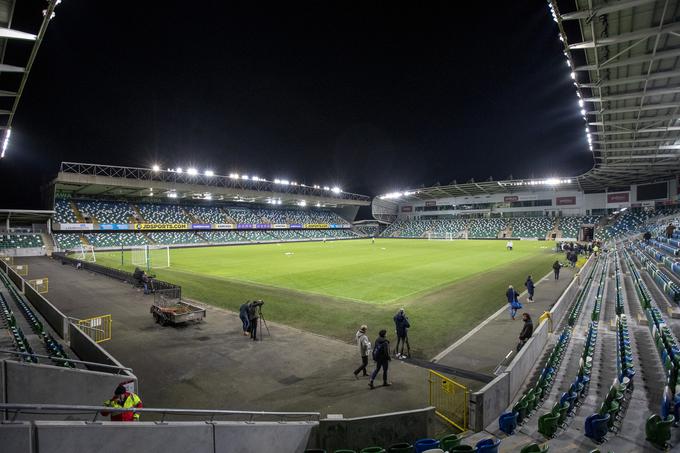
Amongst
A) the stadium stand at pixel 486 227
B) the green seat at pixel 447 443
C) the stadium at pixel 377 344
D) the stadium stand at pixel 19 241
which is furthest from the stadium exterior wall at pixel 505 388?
the stadium stand at pixel 486 227

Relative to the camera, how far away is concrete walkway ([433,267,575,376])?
958 centimetres

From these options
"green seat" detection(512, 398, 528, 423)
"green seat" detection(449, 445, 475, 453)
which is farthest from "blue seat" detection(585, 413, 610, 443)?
"green seat" detection(449, 445, 475, 453)

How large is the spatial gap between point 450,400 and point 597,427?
2.63 m

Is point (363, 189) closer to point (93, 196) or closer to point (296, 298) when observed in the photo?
point (93, 196)

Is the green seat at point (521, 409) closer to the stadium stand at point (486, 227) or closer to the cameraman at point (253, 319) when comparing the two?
the cameraman at point (253, 319)

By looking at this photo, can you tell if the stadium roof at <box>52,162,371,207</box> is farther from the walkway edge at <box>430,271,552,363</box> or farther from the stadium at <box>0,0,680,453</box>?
the walkway edge at <box>430,271,552,363</box>

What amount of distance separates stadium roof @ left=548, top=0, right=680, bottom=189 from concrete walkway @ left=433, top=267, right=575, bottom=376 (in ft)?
35.6

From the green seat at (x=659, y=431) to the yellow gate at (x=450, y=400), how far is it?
2736mm

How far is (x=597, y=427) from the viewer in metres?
5.50

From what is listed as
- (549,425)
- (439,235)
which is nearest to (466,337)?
(549,425)

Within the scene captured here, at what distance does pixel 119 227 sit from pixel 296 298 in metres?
53.0

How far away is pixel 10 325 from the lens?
10.9m

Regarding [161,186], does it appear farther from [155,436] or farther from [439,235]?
[439,235]

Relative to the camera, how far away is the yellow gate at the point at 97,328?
12.1 m
